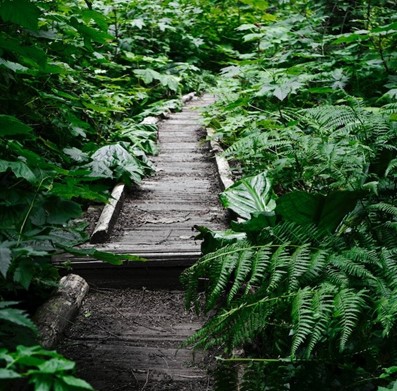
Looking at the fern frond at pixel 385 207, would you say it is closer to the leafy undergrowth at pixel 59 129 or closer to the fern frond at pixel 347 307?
the fern frond at pixel 347 307

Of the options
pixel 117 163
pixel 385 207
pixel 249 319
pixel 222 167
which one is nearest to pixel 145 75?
pixel 222 167

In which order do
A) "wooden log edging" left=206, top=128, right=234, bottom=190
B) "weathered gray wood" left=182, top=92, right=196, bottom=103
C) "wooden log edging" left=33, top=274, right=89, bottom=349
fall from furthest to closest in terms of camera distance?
"weathered gray wood" left=182, top=92, right=196, bottom=103 → "wooden log edging" left=206, top=128, right=234, bottom=190 → "wooden log edging" left=33, top=274, right=89, bottom=349

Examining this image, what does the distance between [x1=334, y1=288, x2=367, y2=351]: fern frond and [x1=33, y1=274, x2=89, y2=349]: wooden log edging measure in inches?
59.2

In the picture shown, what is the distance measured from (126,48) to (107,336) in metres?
7.87

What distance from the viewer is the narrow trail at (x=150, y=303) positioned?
9.43 ft

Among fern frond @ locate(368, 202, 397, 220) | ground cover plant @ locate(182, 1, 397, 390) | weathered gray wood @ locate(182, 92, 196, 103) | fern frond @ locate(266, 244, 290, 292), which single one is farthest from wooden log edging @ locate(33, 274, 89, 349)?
weathered gray wood @ locate(182, 92, 196, 103)

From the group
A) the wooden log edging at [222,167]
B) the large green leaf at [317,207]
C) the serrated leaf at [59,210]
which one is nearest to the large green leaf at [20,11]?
the serrated leaf at [59,210]

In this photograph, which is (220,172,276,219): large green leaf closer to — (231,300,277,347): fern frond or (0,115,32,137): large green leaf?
(231,300,277,347): fern frond

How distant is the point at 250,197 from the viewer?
148 inches

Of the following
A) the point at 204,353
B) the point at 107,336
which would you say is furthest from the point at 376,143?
the point at 107,336

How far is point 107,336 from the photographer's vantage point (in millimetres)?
3254

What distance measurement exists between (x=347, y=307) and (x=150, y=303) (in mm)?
1700

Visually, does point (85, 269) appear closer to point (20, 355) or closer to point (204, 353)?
point (204, 353)

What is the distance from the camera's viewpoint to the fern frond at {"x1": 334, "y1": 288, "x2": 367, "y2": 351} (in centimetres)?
225
